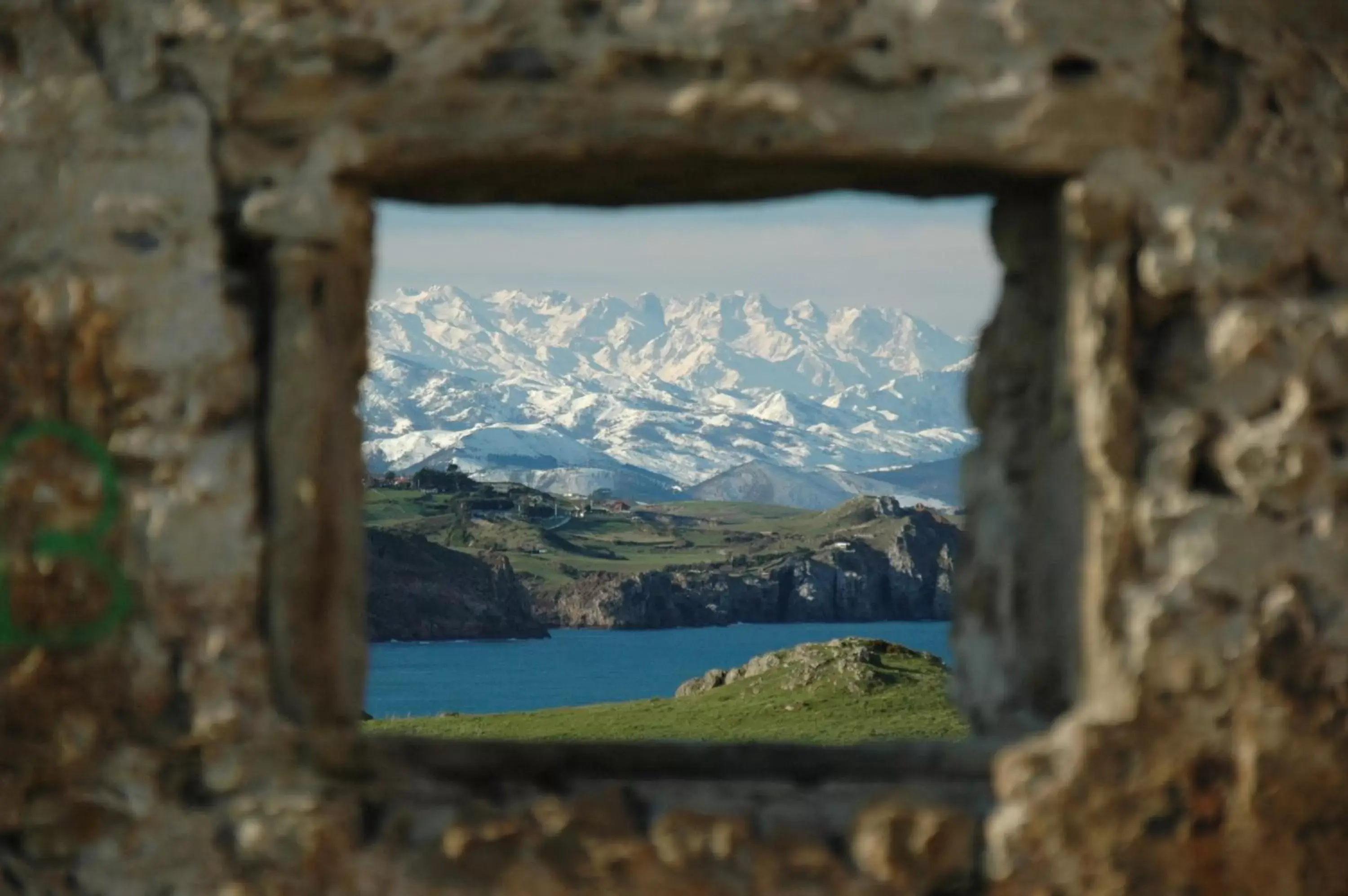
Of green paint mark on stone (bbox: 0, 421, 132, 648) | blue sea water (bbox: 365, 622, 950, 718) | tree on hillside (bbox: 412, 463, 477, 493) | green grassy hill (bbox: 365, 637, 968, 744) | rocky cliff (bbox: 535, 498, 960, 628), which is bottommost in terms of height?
blue sea water (bbox: 365, 622, 950, 718)

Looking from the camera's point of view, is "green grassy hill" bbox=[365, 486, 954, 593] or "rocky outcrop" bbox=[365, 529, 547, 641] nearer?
"rocky outcrop" bbox=[365, 529, 547, 641]

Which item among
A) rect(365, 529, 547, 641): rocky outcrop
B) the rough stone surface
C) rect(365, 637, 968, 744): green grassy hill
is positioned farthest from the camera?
rect(365, 529, 547, 641): rocky outcrop

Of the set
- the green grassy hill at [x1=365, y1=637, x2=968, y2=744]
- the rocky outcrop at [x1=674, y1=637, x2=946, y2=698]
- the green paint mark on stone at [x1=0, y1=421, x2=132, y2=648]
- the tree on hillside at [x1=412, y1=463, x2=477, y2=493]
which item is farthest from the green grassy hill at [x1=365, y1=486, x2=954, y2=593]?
the green paint mark on stone at [x1=0, y1=421, x2=132, y2=648]

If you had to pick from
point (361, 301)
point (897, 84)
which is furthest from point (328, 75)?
point (897, 84)

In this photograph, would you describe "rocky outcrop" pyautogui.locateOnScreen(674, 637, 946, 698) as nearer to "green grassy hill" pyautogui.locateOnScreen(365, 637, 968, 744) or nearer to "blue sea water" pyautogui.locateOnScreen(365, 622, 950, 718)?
"green grassy hill" pyautogui.locateOnScreen(365, 637, 968, 744)

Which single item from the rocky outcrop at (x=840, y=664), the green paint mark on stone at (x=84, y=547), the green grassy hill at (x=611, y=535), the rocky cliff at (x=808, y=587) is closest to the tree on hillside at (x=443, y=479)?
the green grassy hill at (x=611, y=535)

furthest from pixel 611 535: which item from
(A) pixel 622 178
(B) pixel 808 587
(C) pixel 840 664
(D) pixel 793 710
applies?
(A) pixel 622 178

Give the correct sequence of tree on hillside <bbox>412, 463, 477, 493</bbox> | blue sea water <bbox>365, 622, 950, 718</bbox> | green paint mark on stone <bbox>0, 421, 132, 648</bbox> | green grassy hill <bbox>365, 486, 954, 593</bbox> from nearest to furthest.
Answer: green paint mark on stone <bbox>0, 421, 132, 648</bbox>
blue sea water <bbox>365, 622, 950, 718</bbox>
green grassy hill <bbox>365, 486, 954, 593</bbox>
tree on hillside <bbox>412, 463, 477, 493</bbox>
